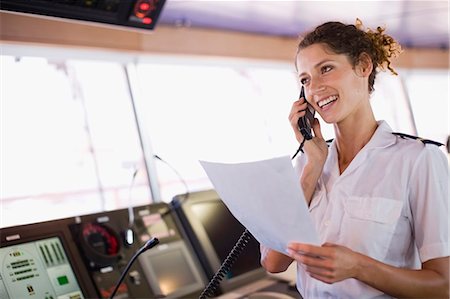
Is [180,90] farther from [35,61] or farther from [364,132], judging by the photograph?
[364,132]

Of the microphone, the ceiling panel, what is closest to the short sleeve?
the microphone

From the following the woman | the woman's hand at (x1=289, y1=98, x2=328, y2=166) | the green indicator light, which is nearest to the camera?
the woman

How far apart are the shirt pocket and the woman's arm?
4.3 inches

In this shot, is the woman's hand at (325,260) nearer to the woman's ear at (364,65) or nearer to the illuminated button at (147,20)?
the woman's ear at (364,65)

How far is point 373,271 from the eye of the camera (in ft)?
3.97

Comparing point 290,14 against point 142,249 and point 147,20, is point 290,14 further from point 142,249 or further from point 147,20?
point 142,249

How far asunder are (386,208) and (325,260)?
1.05ft

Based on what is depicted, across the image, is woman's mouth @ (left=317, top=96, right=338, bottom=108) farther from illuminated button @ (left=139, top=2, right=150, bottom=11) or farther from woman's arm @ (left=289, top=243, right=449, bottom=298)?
illuminated button @ (left=139, top=2, right=150, bottom=11)

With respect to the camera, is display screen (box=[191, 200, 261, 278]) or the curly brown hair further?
display screen (box=[191, 200, 261, 278])

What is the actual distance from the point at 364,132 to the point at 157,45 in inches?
71.8

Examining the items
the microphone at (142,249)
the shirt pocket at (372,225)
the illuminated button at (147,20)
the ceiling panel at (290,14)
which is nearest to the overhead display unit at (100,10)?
A: the illuminated button at (147,20)

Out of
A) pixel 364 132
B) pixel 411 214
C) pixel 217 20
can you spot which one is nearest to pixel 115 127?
pixel 217 20

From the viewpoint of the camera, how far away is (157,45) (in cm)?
303

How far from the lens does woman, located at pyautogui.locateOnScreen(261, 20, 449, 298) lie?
124 centimetres
